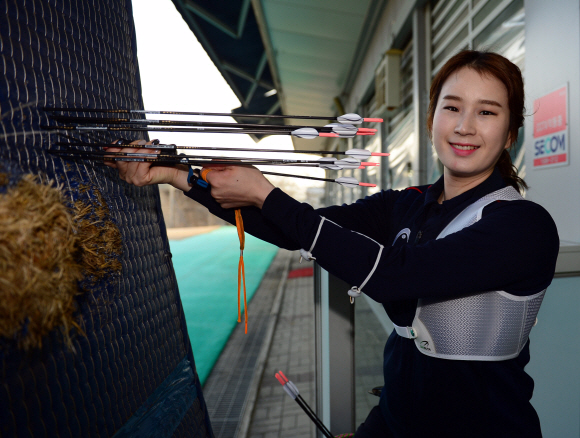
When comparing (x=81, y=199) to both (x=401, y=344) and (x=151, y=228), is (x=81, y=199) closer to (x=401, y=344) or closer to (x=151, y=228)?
(x=151, y=228)

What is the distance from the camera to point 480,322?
98 centimetres

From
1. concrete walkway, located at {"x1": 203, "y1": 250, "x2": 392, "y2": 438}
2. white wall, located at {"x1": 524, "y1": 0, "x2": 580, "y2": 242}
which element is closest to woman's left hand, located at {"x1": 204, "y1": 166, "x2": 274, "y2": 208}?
concrete walkway, located at {"x1": 203, "y1": 250, "x2": 392, "y2": 438}

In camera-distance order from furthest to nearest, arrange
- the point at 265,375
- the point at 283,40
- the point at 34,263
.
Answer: the point at 283,40 → the point at 265,375 → the point at 34,263

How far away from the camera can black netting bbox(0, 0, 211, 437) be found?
643 mm

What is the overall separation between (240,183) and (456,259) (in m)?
0.54

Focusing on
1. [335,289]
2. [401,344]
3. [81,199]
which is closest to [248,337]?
[335,289]

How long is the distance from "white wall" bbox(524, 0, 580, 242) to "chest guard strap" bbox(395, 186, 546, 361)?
90 centimetres

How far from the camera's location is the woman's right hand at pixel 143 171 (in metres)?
0.94

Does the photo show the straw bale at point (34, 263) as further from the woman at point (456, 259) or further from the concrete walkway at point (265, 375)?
the concrete walkway at point (265, 375)

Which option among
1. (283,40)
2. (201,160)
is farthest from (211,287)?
(201,160)

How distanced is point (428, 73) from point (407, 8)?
2.29 ft

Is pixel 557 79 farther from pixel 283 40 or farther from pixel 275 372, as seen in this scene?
pixel 283 40

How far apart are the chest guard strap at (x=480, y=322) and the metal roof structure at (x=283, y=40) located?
2.77m

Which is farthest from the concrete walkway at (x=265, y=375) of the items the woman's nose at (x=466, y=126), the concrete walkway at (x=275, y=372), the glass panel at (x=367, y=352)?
the woman's nose at (x=466, y=126)
